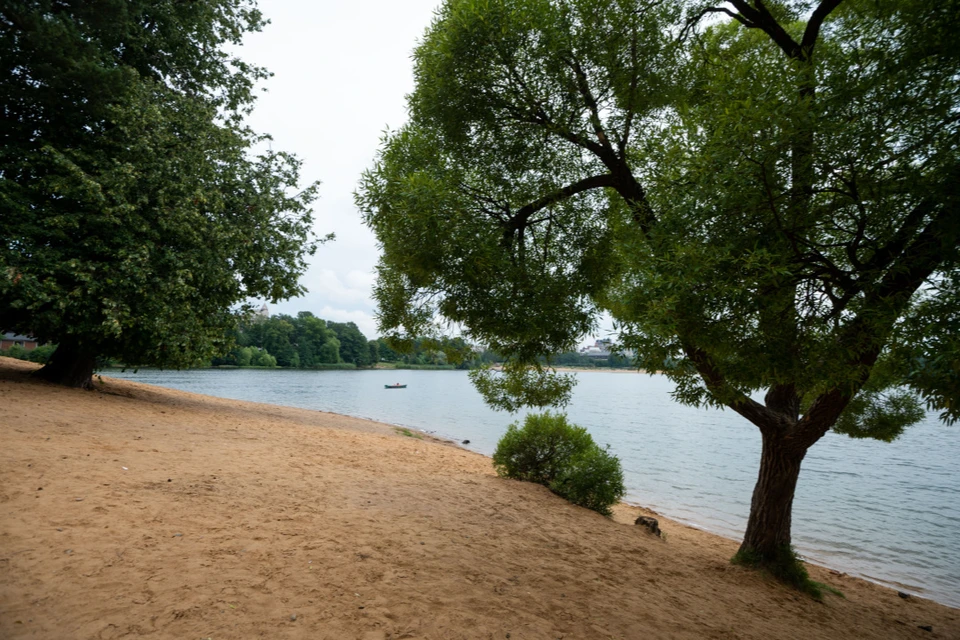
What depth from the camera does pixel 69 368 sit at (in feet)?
49.5

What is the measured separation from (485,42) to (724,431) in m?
39.0

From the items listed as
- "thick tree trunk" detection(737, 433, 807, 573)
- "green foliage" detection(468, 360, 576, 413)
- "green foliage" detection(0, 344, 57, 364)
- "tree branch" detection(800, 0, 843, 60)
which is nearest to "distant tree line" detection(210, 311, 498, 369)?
"green foliage" detection(0, 344, 57, 364)

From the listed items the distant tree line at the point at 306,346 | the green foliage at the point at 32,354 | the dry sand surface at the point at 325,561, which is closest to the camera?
the dry sand surface at the point at 325,561

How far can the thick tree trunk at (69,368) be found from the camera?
14984 mm

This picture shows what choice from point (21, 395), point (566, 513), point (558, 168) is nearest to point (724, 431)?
point (566, 513)

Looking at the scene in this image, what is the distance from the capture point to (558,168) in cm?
768

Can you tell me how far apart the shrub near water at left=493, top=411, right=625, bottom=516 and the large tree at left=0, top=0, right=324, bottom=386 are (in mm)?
9072

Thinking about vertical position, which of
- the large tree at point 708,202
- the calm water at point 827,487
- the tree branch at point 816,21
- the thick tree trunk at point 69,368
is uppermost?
the tree branch at point 816,21

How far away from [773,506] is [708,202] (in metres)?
5.24

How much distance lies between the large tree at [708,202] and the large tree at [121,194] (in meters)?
8.02

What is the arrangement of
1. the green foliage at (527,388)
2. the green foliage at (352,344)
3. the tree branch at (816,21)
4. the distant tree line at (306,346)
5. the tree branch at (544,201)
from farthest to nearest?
the green foliage at (352,344) → the distant tree line at (306,346) → the green foliage at (527,388) → the tree branch at (544,201) → the tree branch at (816,21)

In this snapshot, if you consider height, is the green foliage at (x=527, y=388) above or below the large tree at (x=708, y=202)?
below

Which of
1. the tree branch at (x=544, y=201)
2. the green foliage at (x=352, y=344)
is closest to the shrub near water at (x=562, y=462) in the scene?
the tree branch at (x=544, y=201)

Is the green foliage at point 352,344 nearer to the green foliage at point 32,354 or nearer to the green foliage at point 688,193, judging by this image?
the green foliage at point 32,354
